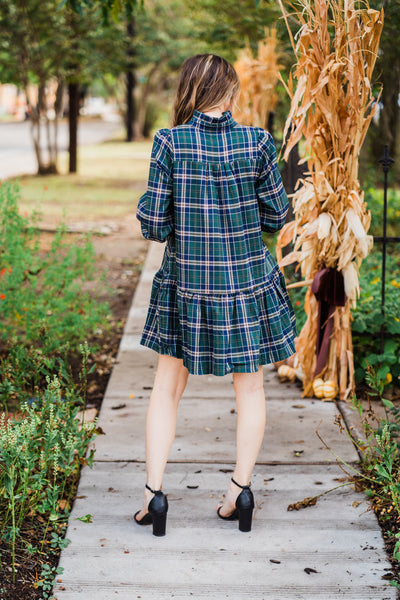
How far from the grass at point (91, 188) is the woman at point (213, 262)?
472 centimetres

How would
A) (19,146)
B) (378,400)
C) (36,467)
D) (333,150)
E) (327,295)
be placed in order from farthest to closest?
(19,146), (378,400), (327,295), (333,150), (36,467)

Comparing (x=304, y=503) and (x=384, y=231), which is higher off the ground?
(x=384, y=231)

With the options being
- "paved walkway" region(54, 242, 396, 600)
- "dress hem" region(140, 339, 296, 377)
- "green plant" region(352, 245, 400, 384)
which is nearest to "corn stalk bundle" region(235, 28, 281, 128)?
"green plant" region(352, 245, 400, 384)

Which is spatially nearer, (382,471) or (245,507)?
(382,471)

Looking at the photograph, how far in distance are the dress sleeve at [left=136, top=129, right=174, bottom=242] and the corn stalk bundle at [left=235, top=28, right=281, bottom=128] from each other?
22.7ft

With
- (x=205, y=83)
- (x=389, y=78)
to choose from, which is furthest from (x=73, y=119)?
(x=205, y=83)

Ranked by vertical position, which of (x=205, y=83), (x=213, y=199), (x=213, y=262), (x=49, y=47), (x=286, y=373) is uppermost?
(x=49, y=47)

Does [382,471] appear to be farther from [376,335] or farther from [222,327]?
[376,335]

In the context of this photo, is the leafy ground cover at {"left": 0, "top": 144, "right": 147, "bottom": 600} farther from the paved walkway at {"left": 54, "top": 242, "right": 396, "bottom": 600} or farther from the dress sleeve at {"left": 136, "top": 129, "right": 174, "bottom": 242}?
the dress sleeve at {"left": 136, "top": 129, "right": 174, "bottom": 242}

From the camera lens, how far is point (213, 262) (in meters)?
2.73

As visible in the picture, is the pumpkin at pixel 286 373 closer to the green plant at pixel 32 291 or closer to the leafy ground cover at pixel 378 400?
the leafy ground cover at pixel 378 400

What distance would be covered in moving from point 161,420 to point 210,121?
1.17 meters

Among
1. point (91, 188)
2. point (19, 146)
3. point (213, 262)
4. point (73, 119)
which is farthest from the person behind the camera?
point (19, 146)

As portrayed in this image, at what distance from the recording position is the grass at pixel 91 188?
1136cm
